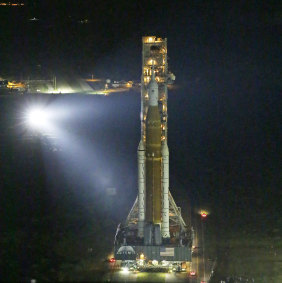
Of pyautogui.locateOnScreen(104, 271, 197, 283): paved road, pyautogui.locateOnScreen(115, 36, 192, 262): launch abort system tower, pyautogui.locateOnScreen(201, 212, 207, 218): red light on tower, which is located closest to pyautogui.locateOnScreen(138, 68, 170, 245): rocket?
pyautogui.locateOnScreen(115, 36, 192, 262): launch abort system tower

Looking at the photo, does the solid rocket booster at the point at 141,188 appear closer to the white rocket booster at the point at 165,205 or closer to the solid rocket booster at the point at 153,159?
the solid rocket booster at the point at 153,159

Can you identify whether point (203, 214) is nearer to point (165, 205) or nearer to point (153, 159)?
point (165, 205)

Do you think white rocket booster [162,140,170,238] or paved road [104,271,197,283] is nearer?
paved road [104,271,197,283]

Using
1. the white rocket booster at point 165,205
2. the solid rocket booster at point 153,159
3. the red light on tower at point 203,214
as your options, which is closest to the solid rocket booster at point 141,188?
the solid rocket booster at point 153,159

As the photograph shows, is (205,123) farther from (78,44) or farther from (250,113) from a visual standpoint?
(78,44)

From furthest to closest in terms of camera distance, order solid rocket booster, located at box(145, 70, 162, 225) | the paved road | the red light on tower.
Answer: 1. the red light on tower
2. solid rocket booster, located at box(145, 70, 162, 225)
3. the paved road

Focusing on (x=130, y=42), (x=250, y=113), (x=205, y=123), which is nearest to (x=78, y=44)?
(x=130, y=42)

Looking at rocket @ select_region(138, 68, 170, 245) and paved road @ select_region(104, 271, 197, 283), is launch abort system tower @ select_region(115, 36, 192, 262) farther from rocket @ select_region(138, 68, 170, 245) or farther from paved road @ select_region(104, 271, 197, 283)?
paved road @ select_region(104, 271, 197, 283)

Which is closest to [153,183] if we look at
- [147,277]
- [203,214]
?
[147,277]
